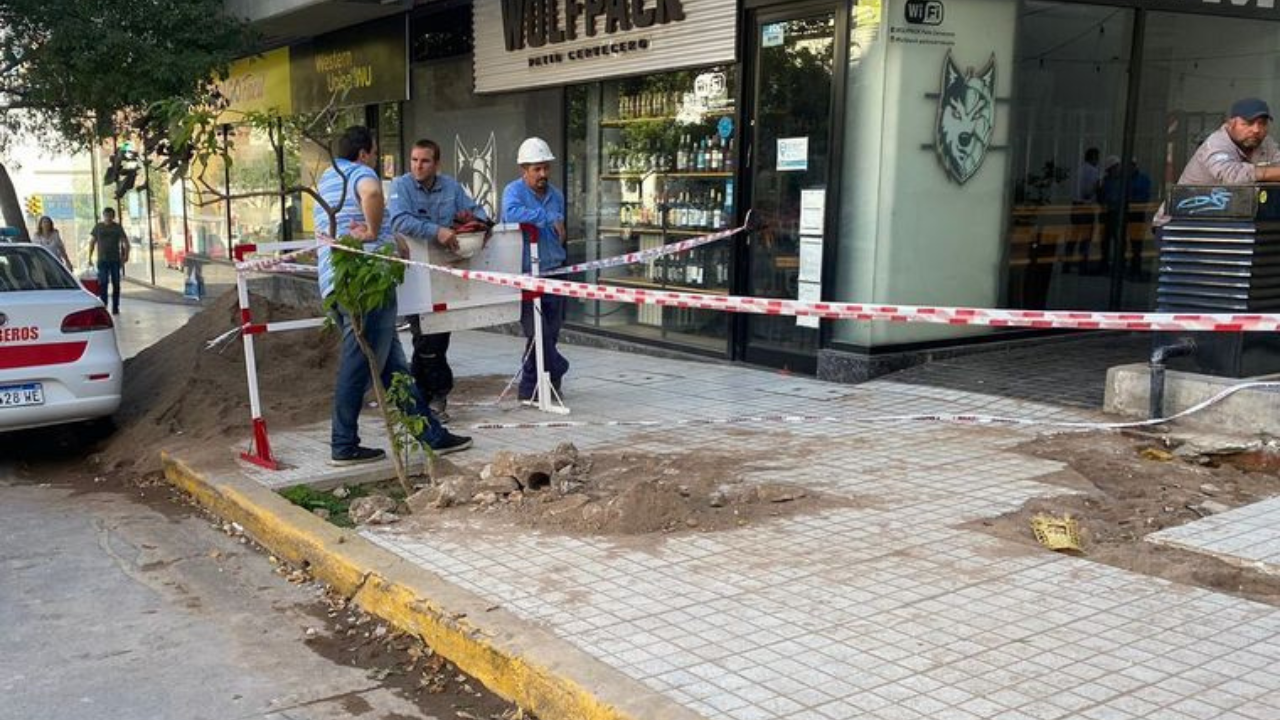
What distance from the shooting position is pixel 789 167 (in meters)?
9.48

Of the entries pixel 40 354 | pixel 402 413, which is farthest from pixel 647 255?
pixel 40 354

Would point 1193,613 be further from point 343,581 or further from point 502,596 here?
point 343,581

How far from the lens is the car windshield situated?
301 inches

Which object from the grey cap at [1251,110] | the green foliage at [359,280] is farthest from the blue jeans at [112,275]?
the grey cap at [1251,110]

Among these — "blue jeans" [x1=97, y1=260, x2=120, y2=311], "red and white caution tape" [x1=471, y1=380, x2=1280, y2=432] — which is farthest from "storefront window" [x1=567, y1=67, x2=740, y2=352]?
"blue jeans" [x1=97, y1=260, x2=120, y2=311]

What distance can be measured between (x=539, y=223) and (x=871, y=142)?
2760 millimetres

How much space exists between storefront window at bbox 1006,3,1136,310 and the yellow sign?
1278 cm

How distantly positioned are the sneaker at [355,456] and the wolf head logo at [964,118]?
16.9 ft

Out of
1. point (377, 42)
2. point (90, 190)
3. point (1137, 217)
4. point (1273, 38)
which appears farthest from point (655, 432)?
point (90, 190)

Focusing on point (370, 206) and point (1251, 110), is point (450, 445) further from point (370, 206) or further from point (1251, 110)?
point (1251, 110)

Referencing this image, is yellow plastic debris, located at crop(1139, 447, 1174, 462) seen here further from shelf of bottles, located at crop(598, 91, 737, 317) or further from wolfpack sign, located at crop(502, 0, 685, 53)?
wolfpack sign, located at crop(502, 0, 685, 53)

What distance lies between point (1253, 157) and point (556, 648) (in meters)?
5.78

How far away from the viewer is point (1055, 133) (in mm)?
9820

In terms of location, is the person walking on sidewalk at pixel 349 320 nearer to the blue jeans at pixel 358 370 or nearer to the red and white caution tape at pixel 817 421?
the blue jeans at pixel 358 370
